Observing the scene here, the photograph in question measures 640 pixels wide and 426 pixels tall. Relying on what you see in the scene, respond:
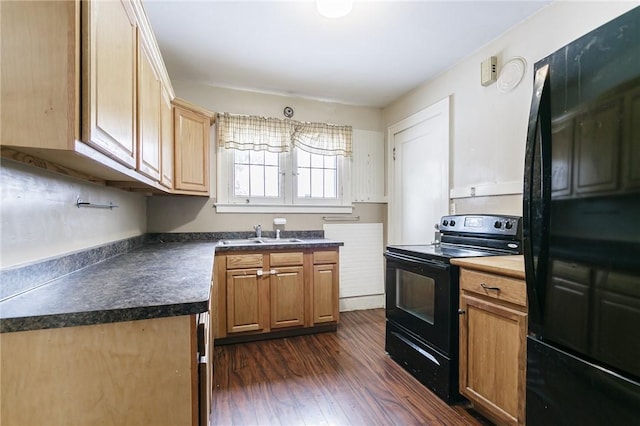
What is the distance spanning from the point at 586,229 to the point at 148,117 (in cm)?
202

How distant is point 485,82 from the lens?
237 centimetres

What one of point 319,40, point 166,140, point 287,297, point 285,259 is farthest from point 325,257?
point 319,40

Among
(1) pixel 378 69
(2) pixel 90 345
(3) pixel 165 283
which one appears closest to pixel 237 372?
(3) pixel 165 283

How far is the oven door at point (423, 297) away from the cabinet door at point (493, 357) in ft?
0.28

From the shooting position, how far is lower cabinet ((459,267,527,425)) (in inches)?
55.7

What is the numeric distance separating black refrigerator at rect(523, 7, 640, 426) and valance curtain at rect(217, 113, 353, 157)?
2.53m

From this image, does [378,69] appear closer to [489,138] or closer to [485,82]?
[485,82]

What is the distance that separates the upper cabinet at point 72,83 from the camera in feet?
2.66

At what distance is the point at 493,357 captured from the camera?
156 cm

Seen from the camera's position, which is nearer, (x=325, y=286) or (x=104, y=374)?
(x=104, y=374)

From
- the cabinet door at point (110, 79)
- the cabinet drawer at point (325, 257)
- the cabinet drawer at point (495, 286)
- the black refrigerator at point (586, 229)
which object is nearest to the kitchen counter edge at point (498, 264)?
the cabinet drawer at point (495, 286)

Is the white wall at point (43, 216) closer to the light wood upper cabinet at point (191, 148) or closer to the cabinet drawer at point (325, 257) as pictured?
the light wood upper cabinet at point (191, 148)

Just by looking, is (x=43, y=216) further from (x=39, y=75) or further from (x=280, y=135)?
(x=280, y=135)

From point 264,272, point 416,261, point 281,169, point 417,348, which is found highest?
point 281,169
